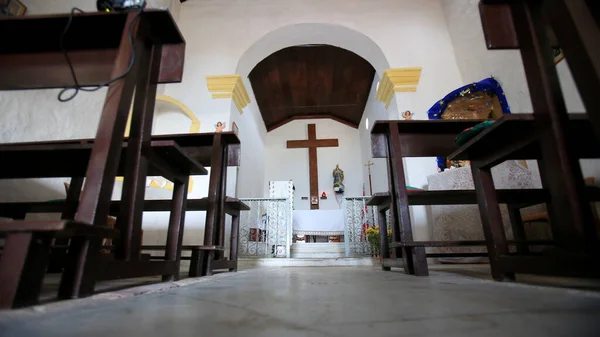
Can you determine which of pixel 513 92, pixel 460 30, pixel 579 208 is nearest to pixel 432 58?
pixel 460 30

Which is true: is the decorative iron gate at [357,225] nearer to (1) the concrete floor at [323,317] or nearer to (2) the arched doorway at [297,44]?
(2) the arched doorway at [297,44]

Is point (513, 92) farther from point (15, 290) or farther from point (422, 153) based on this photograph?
point (15, 290)

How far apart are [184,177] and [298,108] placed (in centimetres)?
633

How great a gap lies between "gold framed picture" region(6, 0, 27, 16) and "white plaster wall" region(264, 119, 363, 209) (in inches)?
214

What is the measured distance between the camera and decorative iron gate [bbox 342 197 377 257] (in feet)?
12.9

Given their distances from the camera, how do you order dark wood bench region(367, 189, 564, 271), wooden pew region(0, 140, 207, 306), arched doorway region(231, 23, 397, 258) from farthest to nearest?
arched doorway region(231, 23, 397, 258) → dark wood bench region(367, 189, 564, 271) → wooden pew region(0, 140, 207, 306)

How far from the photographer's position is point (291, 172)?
25.3 feet

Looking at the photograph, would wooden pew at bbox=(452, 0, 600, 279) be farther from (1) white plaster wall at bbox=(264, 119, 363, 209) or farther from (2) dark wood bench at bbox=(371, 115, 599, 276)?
(1) white plaster wall at bbox=(264, 119, 363, 209)

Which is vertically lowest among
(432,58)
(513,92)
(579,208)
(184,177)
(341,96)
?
(579,208)

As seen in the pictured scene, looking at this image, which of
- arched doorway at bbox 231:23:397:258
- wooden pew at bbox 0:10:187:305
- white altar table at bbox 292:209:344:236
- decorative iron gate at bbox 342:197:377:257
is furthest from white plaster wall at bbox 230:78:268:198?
wooden pew at bbox 0:10:187:305

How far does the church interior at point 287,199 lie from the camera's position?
2.00 feet

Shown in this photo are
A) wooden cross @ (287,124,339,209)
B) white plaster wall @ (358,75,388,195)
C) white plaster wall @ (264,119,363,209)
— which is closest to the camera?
white plaster wall @ (358,75,388,195)

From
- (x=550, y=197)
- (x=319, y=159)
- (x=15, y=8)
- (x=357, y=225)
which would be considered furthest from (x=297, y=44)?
(x=550, y=197)

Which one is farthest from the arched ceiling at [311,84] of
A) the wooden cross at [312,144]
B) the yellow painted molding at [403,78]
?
the yellow painted molding at [403,78]
